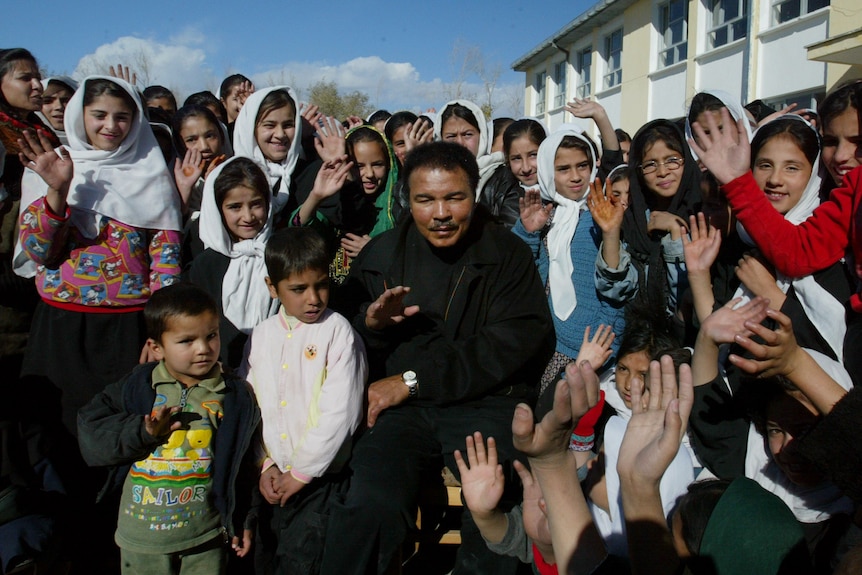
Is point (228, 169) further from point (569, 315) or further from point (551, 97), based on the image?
point (551, 97)

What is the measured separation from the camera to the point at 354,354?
2666mm

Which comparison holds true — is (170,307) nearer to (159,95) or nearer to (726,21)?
(159,95)

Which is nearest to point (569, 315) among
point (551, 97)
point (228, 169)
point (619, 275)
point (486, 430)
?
point (619, 275)

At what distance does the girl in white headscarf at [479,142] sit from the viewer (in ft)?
14.1

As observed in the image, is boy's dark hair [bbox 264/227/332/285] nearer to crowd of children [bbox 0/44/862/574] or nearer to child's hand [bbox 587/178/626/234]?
crowd of children [bbox 0/44/862/574]

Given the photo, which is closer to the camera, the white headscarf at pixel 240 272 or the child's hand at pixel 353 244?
the white headscarf at pixel 240 272

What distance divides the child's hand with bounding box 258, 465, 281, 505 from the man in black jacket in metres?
0.33

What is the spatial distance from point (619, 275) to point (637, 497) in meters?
1.71

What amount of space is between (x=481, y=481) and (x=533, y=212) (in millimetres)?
1809

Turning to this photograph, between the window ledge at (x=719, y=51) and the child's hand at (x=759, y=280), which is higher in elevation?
the window ledge at (x=719, y=51)

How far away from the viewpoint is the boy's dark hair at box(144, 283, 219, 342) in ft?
8.17

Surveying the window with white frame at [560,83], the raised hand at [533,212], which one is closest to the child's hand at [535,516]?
the raised hand at [533,212]

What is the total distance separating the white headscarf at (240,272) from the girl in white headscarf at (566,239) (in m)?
1.48

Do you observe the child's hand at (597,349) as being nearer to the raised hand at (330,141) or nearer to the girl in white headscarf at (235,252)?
the girl in white headscarf at (235,252)
